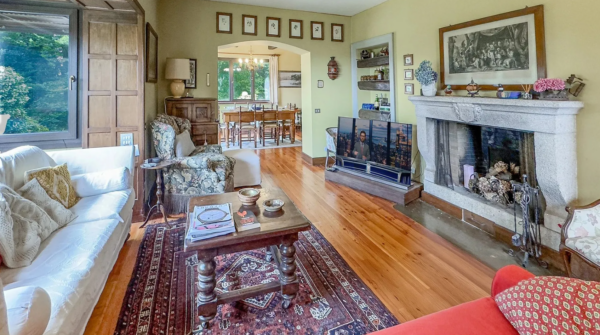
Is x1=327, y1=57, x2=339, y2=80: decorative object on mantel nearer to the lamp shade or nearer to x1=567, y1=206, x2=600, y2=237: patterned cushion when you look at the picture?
the lamp shade

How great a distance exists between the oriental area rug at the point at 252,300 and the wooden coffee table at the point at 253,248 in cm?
12

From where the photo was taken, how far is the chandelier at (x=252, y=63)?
31.1ft

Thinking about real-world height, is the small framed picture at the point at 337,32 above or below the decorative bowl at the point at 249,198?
above

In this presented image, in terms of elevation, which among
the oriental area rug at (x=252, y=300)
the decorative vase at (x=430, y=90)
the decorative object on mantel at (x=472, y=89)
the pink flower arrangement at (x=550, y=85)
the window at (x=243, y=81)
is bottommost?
the oriental area rug at (x=252, y=300)

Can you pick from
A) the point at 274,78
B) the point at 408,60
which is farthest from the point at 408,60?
A: the point at 274,78

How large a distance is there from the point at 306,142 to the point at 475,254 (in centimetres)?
407

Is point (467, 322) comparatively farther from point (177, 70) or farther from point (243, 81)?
point (243, 81)

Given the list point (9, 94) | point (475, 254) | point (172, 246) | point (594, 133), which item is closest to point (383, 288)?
point (475, 254)

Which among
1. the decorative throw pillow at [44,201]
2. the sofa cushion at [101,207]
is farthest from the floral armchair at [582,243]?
the decorative throw pillow at [44,201]

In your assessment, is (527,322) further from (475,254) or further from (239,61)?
(239,61)

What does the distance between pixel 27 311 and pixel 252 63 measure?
9.14 m

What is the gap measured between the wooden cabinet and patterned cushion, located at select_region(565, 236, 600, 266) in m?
4.43

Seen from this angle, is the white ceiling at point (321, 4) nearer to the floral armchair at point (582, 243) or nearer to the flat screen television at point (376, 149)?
the flat screen television at point (376, 149)

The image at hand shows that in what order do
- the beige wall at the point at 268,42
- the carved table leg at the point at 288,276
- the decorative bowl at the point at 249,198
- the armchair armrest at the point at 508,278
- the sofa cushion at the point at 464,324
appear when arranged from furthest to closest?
the beige wall at the point at 268,42
the decorative bowl at the point at 249,198
the carved table leg at the point at 288,276
the armchair armrest at the point at 508,278
the sofa cushion at the point at 464,324
